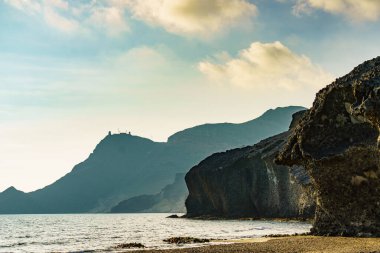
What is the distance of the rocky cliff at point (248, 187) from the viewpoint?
109375 millimetres

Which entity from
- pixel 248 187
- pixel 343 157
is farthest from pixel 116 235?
pixel 248 187

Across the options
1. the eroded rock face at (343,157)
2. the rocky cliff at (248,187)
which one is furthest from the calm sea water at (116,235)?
the rocky cliff at (248,187)

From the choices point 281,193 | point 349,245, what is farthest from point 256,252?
point 281,193

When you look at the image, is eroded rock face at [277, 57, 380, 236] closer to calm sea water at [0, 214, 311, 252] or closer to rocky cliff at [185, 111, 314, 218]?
calm sea water at [0, 214, 311, 252]

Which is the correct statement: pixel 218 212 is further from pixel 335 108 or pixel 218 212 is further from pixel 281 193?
pixel 335 108

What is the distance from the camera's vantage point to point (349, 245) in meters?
29.6

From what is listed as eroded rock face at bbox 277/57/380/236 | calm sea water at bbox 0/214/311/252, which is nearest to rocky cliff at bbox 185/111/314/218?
calm sea water at bbox 0/214/311/252

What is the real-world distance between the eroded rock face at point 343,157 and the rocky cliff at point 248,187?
5445 cm

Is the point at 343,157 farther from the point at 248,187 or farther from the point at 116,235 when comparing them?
the point at 248,187

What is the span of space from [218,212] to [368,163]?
114 m

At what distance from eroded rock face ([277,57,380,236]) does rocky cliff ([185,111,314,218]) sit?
54.5 metres

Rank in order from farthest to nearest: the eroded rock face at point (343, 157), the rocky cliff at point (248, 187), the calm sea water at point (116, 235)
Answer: the rocky cliff at point (248, 187) < the calm sea water at point (116, 235) < the eroded rock face at point (343, 157)

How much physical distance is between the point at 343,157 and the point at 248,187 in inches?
3778

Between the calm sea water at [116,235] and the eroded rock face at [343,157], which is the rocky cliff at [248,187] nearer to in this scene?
the calm sea water at [116,235]
